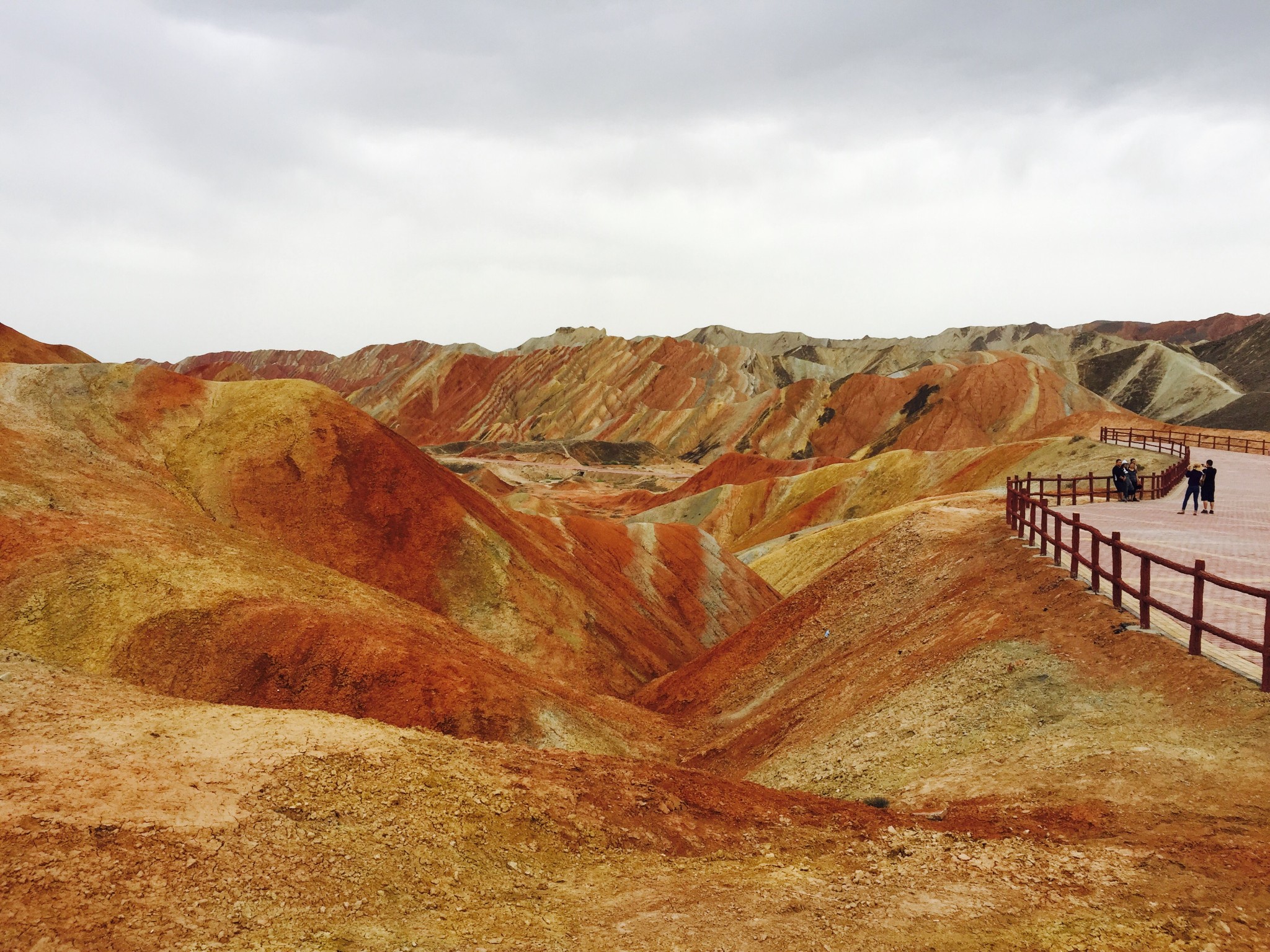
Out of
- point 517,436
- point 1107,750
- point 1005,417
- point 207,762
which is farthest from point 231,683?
point 517,436

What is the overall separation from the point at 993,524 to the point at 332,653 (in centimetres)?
1710

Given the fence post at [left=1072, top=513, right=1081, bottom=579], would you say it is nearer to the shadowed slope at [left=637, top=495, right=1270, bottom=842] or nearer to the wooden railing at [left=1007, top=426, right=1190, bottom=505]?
the shadowed slope at [left=637, top=495, right=1270, bottom=842]

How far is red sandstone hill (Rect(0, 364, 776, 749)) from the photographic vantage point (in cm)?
1741

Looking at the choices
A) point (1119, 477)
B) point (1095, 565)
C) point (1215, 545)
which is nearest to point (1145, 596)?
point (1095, 565)

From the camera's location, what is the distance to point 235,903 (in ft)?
22.2

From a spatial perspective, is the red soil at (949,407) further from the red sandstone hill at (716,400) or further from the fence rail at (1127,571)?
the fence rail at (1127,571)

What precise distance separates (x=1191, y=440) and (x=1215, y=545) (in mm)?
49740

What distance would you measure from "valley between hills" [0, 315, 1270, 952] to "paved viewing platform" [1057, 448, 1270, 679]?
134 cm

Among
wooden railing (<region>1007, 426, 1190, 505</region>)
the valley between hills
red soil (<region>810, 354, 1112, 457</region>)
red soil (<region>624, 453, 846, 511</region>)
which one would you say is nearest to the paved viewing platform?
wooden railing (<region>1007, 426, 1190, 505</region>)

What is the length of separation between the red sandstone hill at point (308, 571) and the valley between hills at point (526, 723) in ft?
0.38

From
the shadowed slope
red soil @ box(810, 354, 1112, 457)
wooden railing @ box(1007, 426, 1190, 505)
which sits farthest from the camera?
red soil @ box(810, 354, 1112, 457)

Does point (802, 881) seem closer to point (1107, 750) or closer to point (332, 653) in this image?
point (1107, 750)

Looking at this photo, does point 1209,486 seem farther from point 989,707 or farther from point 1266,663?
point 1266,663

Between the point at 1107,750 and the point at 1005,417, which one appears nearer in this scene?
the point at 1107,750
